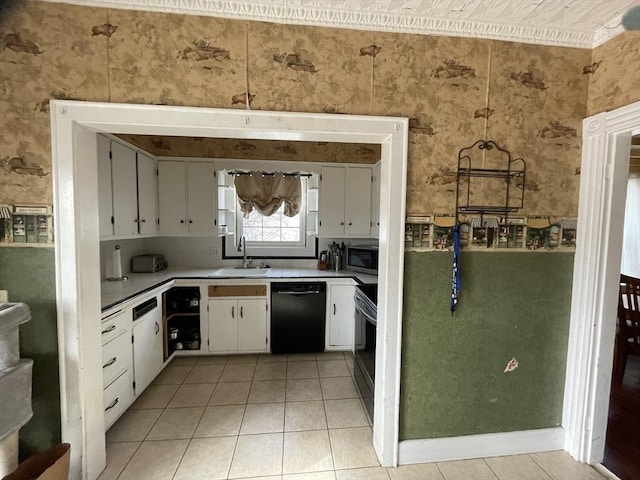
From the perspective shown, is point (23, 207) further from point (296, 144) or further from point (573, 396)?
point (573, 396)

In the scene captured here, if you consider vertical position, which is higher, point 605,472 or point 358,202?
point 358,202

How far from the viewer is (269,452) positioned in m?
1.86

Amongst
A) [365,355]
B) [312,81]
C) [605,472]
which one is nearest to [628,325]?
[605,472]

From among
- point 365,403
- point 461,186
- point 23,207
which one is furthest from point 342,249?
point 23,207

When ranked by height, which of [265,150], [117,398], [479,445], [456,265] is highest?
[265,150]

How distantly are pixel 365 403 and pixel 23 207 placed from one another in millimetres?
2520

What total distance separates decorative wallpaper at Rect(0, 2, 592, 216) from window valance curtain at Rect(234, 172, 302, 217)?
2.01 m

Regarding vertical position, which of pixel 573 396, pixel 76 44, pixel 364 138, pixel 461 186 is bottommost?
pixel 573 396

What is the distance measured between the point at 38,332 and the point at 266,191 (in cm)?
248

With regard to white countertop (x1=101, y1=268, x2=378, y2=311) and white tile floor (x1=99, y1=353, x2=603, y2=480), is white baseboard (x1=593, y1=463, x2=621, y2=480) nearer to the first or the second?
white tile floor (x1=99, y1=353, x2=603, y2=480)

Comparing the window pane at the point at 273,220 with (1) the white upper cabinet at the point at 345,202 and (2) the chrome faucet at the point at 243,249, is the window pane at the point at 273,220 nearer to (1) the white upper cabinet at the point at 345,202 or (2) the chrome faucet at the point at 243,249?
(2) the chrome faucet at the point at 243,249

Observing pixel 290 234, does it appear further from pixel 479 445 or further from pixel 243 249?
pixel 479 445

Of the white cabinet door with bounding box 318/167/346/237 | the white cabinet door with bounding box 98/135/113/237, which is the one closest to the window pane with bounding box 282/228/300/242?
the white cabinet door with bounding box 318/167/346/237

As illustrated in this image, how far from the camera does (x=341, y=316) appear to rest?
3.22 meters
